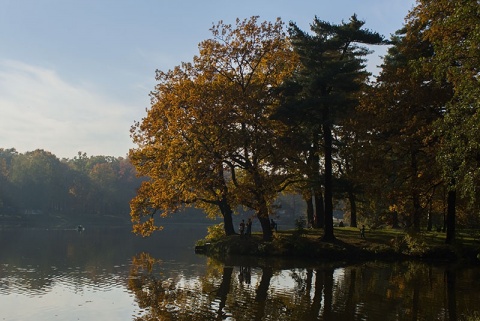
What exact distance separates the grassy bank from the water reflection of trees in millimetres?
3588

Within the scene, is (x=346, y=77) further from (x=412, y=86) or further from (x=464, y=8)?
(x=464, y=8)

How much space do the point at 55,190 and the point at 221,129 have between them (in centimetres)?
10902

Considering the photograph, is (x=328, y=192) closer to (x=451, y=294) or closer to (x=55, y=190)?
(x=451, y=294)

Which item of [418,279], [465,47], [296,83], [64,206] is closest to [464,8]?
[465,47]

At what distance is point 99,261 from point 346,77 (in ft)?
68.4

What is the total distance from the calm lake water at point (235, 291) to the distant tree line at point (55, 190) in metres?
100

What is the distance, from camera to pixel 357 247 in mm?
34562

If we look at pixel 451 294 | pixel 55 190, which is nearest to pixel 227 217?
pixel 451 294

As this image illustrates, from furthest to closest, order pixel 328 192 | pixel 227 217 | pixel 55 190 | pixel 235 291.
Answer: pixel 55 190 < pixel 227 217 < pixel 328 192 < pixel 235 291

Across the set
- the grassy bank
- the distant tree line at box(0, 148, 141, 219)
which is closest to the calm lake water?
the grassy bank

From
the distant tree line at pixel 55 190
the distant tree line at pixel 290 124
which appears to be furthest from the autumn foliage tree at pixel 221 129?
the distant tree line at pixel 55 190

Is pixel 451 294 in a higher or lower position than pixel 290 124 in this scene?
lower

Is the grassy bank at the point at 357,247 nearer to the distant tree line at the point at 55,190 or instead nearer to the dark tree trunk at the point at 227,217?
the dark tree trunk at the point at 227,217

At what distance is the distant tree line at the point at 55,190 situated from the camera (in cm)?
13288
